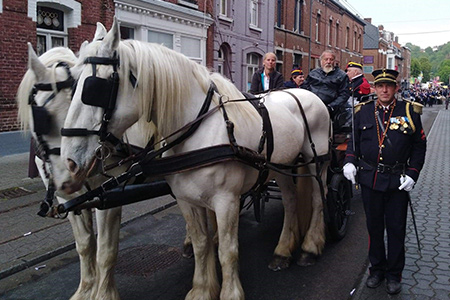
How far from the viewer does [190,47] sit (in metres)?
14.8

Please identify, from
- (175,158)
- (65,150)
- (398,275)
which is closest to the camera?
(65,150)

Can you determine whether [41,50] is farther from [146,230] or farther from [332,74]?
[332,74]

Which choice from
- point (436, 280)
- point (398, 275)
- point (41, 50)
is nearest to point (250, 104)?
point (398, 275)

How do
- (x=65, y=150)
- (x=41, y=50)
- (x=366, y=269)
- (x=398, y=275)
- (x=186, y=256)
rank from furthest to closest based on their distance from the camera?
1. (x=41, y=50)
2. (x=186, y=256)
3. (x=366, y=269)
4. (x=398, y=275)
5. (x=65, y=150)

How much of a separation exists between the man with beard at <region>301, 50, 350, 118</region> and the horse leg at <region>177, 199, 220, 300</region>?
2690 millimetres

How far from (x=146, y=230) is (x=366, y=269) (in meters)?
2.79

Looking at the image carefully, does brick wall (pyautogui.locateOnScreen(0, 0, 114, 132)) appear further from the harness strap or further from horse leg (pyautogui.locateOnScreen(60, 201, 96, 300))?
the harness strap

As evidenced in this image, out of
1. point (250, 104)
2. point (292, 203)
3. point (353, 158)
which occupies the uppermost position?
point (250, 104)

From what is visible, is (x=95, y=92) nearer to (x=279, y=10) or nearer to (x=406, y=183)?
(x=406, y=183)

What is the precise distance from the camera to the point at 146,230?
5.34 meters

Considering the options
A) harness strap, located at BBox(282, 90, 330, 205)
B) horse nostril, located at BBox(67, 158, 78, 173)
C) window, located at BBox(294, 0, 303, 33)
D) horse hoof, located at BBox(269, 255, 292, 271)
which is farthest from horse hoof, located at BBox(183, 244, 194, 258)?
window, located at BBox(294, 0, 303, 33)

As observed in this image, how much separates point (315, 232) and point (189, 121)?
228cm

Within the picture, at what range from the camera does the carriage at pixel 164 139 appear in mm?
2314

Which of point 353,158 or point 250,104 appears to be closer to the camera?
point 250,104
